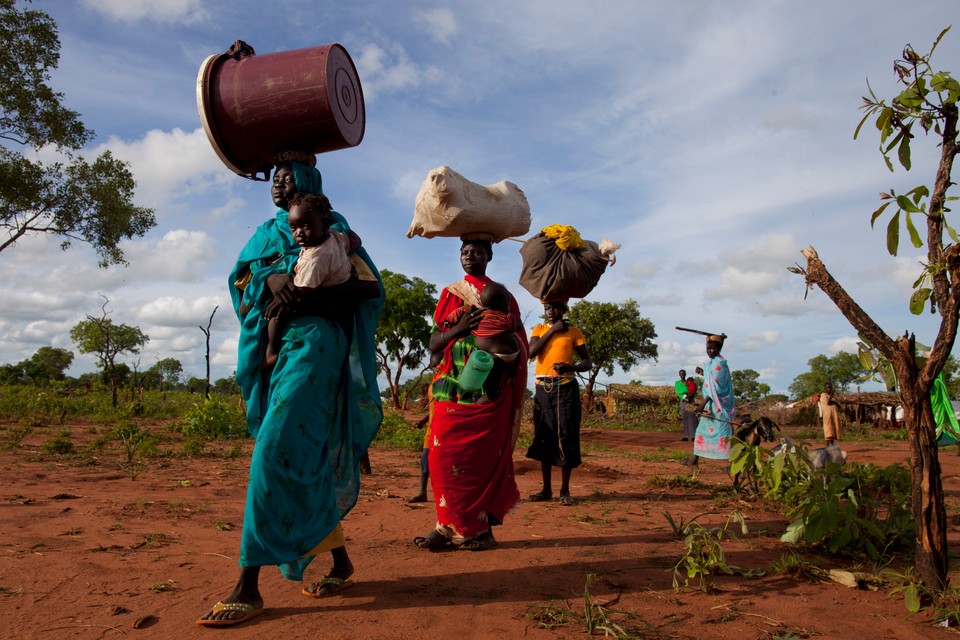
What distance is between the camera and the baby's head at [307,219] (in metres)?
2.84

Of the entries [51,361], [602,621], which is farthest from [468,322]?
[51,361]

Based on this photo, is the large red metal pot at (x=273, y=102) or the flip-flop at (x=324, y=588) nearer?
the flip-flop at (x=324, y=588)

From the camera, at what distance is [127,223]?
1412cm

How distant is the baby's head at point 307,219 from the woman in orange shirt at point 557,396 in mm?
3283

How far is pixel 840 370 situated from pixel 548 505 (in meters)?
51.9

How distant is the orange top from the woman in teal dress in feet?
9.73

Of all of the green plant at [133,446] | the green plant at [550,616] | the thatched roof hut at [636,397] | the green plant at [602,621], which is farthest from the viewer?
the thatched roof hut at [636,397]

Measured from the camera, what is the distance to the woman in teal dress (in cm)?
264

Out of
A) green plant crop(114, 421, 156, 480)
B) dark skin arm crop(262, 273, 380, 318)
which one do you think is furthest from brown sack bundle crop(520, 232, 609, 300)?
green plant crop(114, 421, 156, 480)

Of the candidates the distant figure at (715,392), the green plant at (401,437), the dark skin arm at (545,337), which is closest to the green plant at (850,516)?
the dark skin arm at (545,337)

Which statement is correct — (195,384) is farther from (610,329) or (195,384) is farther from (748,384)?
(748,384)

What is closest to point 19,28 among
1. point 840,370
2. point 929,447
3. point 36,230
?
point 36,230

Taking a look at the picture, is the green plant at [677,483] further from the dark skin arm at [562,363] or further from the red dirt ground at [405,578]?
the dark skin arm at [562,363]

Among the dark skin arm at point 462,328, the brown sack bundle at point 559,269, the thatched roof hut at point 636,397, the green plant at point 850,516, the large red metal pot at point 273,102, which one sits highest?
the large red metal pot at point 273,102
